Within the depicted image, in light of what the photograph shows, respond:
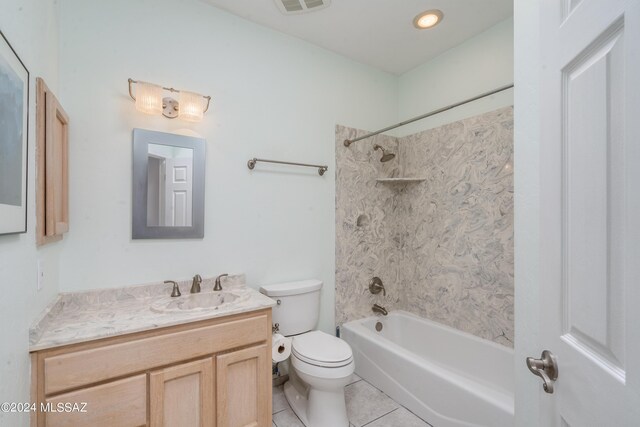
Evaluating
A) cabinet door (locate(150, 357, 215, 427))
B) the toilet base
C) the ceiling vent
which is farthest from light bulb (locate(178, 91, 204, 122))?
the toilet base

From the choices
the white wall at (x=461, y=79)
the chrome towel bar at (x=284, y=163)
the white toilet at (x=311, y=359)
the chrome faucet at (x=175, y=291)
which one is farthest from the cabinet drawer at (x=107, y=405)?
the white wall at (x=461, y=79)

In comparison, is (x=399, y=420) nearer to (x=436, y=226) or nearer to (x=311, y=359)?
(x=311, y=359)

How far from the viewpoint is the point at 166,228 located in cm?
175

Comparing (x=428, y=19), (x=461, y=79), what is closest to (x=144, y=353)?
(x=428, y=19)

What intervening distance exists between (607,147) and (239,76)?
6.74 ft

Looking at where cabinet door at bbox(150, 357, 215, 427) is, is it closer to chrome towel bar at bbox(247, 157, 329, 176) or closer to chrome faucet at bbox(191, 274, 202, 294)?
chrome faucet at bbox(191, 274, 202, 294)

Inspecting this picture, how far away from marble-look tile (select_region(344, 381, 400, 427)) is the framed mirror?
5.08 ft

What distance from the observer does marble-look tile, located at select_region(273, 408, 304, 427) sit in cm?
177

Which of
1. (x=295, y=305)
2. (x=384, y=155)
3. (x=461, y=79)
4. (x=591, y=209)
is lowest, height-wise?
(x=295, y=305)

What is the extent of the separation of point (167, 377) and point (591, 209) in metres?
1.65

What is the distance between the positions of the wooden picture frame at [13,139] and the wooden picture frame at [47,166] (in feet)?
0.49

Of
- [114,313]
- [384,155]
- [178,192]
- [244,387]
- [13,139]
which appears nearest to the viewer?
[13,139]

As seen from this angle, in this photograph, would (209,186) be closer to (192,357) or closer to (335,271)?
(192,357)

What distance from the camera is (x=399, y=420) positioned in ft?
5.91
